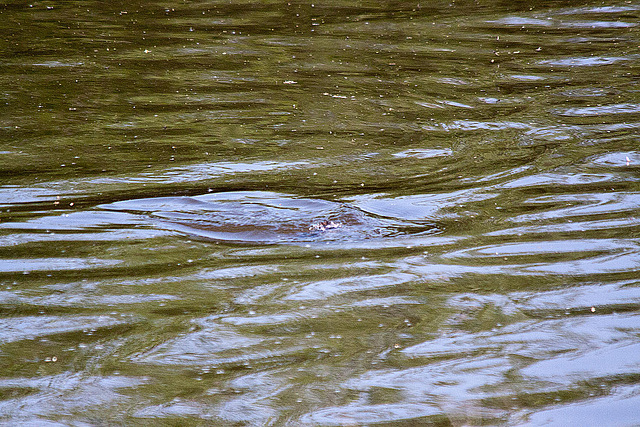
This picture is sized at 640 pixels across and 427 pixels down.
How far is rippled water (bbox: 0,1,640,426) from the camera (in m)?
2.82

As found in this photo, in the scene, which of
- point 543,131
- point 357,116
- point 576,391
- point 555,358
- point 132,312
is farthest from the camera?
point 357,116

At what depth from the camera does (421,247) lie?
3.92 meters

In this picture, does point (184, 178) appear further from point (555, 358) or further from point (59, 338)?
point (555, 358)

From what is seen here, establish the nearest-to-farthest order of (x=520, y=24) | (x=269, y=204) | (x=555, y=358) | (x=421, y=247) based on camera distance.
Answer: (x=555, y=358), (x=421, y=247), (x=269, y=204), (x=520, y=24)

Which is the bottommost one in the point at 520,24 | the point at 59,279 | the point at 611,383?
the point at 611,383

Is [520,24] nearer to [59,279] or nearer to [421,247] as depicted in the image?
[421,247]

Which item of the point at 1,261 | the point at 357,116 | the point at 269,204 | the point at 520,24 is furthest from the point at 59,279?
the point at 520,24

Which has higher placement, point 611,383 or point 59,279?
point 59,279

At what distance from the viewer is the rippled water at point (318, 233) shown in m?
2.82

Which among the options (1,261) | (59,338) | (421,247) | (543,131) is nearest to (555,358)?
(421,247)

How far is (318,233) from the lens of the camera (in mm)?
4078

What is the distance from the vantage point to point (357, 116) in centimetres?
618

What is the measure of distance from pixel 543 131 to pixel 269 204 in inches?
94.4

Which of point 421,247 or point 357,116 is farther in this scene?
point 357,116
